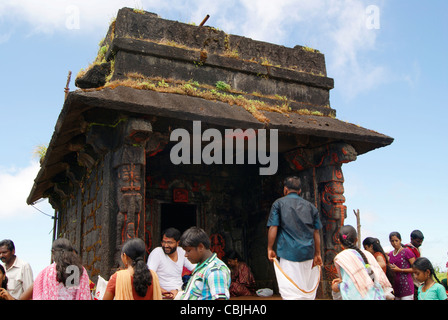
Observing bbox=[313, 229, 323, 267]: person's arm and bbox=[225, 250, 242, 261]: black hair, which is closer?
bbox=[313, 229, 323, 267]: person's arm

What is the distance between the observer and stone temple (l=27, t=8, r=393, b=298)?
22.4ft

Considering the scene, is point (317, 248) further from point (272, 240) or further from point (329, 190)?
point (329, 190)

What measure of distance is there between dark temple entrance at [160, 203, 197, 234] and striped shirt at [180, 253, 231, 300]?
6796mm

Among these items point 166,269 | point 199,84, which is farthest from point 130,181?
point 199,84

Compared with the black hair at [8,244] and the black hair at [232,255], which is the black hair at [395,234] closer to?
the black hair at [232,255]

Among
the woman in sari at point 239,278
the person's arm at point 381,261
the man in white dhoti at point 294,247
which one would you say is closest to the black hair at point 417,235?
the person's arm at point 381,261

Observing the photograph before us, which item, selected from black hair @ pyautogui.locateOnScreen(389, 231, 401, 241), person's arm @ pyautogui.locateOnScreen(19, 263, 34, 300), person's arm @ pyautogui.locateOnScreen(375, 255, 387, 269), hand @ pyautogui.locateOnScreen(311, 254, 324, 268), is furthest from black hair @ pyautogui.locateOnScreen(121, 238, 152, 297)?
black hair @ pyautogui.locateOnScreen(389, 231, 401, 241)

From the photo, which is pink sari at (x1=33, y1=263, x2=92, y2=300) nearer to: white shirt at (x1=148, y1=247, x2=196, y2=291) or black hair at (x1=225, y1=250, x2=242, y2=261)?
white shirt at (x1=148, y1=247, x2=196, y2=291)

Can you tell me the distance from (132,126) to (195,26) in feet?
10.2

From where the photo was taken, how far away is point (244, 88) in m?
8.87

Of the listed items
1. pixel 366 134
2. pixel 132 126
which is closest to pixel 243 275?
pixel 366 134

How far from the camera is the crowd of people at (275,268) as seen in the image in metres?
3.56

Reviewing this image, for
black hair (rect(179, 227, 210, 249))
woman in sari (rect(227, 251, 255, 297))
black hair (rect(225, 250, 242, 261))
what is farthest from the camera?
black hair (rect(225, 250, 242, 261))

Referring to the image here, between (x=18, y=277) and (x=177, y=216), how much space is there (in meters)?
5.41
